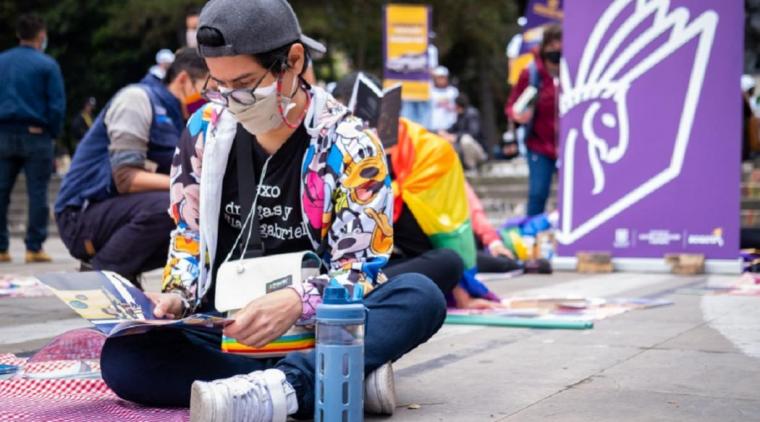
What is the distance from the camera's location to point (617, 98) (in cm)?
841

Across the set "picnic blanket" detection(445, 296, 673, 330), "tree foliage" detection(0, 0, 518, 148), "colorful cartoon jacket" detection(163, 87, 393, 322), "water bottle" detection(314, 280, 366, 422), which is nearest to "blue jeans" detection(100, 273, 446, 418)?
"colorful cartoon jacket" detection(163, 87, 393, 322)

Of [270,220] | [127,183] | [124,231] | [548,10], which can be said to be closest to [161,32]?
[548,10]

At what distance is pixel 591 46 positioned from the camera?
8539 millimetres

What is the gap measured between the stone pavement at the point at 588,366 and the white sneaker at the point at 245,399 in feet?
1.51

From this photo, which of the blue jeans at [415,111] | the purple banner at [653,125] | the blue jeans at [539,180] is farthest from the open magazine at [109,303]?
the blue jeans at [415,111]

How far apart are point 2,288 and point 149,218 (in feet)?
6.59

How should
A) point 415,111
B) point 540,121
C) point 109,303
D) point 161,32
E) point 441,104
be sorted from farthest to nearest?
1. point 161,32
2. point 441,104
3. point 415,111
4. point 540,121
5. point 109,303

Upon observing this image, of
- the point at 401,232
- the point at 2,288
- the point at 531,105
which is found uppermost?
the point at 531,105

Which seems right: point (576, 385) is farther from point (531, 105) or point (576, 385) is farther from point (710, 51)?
→ point (531, 105)

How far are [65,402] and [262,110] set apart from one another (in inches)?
40.8

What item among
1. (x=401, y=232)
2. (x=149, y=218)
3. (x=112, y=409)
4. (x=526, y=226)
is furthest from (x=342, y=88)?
(x=526, y=226)

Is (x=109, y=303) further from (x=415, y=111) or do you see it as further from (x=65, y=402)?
(x=415, y=111)

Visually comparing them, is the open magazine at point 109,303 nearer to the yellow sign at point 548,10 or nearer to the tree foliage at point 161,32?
the yellow sign at point 548,10

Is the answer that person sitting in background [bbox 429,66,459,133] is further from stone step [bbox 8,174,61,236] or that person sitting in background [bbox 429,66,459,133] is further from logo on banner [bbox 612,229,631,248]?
logo on banner [bbox 612,229,631,248]
